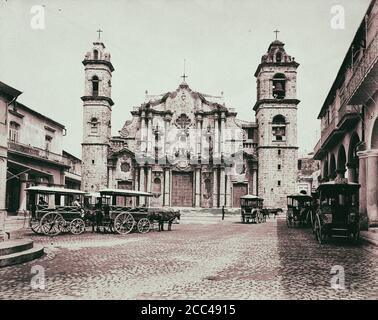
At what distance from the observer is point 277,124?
36.0 m

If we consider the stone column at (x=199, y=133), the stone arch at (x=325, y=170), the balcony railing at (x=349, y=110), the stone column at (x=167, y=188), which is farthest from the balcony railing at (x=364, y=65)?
the stone column at (x=167, y=188)

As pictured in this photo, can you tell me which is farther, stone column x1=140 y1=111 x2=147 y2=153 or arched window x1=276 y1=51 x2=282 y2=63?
stone column x1=140 y1=111 x2=147 y2=153

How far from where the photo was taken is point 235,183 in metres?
37.1

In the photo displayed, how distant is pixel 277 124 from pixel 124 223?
22.9 metres

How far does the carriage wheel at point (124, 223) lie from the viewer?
16.1 metres

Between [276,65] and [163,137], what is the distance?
39.1 feet

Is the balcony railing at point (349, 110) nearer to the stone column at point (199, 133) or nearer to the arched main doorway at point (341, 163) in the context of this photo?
the arched main doorway at point (341, 163)

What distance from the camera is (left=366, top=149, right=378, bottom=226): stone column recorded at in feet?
47.1

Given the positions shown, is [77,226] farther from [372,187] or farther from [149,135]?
[149,135]

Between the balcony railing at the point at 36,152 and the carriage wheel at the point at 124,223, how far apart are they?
13074 mm

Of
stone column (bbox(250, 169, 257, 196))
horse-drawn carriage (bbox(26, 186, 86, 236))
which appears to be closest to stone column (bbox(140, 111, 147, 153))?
stone column (bbox(250, 169, 257, 196))

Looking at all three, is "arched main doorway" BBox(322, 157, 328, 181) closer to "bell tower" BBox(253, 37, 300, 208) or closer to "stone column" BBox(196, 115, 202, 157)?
"bell tower" BBox(253, 37, 300, 208)

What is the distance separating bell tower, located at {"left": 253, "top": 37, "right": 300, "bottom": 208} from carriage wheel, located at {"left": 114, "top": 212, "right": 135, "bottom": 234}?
20.7 metres
